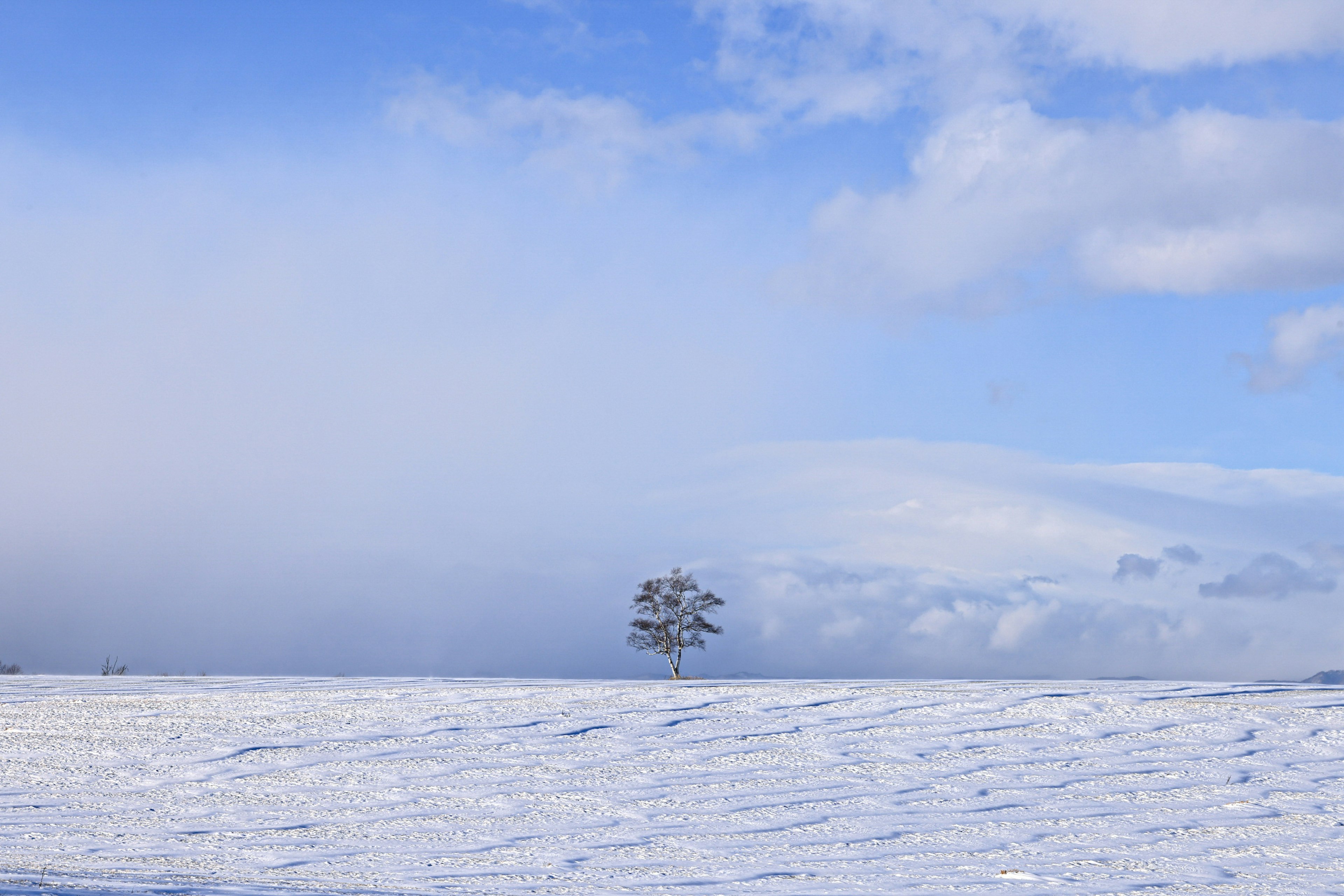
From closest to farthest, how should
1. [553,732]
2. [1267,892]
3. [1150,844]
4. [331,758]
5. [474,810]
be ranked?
[1267,892] → [1150,844] → [474,810] → [331,758] → [553,732]

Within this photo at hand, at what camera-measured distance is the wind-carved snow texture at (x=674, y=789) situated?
10188mm

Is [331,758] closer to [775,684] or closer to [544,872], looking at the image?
[544,872]

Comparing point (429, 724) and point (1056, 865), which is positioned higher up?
point (429, 724)

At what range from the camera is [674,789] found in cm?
1289

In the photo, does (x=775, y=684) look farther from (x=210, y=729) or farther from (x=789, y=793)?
(x=210, y=729)

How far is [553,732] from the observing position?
49.6 ft

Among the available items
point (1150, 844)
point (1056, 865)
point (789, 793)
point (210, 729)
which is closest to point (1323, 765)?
point (1150, 844)

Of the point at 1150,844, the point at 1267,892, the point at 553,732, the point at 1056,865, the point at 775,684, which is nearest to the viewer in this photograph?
the point at 1267,892

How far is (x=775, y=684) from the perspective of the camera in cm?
1866

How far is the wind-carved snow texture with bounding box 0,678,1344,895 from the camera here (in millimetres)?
10188

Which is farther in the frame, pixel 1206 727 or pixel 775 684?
pixel 775 684

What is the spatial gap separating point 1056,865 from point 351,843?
6.88m

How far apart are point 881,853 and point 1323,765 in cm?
731

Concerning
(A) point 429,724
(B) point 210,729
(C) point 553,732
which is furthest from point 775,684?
(B) point 210,729
